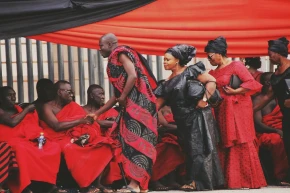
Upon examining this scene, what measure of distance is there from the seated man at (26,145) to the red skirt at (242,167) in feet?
6.95

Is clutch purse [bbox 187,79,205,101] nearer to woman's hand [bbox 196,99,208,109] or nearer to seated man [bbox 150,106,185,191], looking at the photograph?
woman's hand [bbox 196,99,208,109]

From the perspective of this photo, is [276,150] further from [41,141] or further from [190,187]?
[41,141]

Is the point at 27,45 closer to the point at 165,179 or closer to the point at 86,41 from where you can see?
the point at 86,41

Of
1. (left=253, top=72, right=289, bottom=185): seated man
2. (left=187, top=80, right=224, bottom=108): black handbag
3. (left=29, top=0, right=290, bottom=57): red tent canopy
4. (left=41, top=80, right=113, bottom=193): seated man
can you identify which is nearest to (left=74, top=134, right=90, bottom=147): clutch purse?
(left=41, top=80, right=113, bottom=193): seated man

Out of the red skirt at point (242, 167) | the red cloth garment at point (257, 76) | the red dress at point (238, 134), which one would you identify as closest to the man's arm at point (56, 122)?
the red dress at point (238, 134)

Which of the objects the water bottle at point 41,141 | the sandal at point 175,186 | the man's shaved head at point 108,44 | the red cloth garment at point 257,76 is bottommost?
the sandal at point 175,186

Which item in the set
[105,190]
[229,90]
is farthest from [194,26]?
[105,190]

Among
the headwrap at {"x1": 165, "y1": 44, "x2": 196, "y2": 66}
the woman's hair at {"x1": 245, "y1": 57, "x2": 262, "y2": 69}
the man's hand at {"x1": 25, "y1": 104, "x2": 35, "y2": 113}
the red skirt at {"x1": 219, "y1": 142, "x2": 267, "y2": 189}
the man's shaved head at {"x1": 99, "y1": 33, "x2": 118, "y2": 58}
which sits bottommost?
the red skirt at {"x1": 219, "y1": 142, "x2": 267, "y2": 189}

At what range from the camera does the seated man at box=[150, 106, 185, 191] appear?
1192cm

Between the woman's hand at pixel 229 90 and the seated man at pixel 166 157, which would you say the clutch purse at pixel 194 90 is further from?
the seated man at pixel 166 157

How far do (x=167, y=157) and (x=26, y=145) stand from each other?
1883 mm

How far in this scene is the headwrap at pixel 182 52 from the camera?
37.5ft

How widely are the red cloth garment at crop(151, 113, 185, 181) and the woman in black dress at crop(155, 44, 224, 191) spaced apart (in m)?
0.39

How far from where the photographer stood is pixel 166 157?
39.2ft
